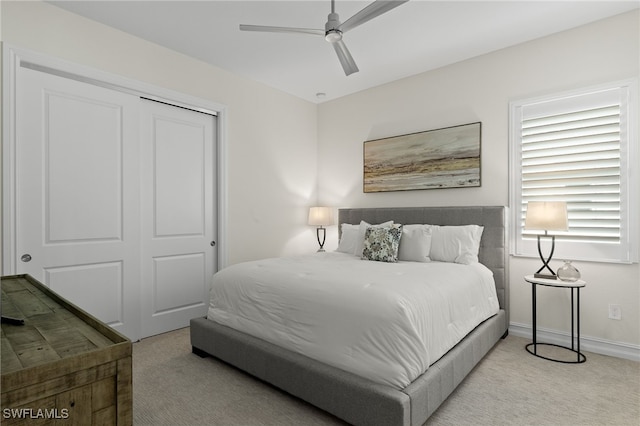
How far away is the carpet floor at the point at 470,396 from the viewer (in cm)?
193


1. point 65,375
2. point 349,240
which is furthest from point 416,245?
point 65,375

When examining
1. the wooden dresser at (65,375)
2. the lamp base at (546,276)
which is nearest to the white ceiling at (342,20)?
the lamp base at (546,276)

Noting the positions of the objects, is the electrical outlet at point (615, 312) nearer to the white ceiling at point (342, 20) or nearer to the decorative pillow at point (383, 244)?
the decorative pillow at point (383, 244)

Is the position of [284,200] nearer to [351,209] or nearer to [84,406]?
[351,209]

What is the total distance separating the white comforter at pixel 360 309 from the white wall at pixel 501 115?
0.89 meters

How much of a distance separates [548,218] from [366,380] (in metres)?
2.07

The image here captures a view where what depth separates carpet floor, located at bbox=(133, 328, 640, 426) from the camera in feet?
6.34

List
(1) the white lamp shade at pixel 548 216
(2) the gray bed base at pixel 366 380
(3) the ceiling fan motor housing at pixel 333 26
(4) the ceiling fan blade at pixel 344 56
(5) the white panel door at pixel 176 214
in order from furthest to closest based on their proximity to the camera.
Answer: (5) the white panel door at pixel 176 214 < (1) the white lamp shade at pixel 548 216 < (4) the ceiling fan blade at pixel 344 56 < (3) the ceiling fan motor housing at pixel 333 26 < (2) the gray bed base at pixel 366 380

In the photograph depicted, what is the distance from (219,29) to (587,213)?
3.60 m

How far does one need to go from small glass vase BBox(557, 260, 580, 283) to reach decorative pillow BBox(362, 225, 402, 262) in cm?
134

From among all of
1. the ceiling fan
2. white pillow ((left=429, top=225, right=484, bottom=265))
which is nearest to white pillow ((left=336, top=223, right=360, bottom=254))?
white pillow ((left=429, top=225, right=484, bottom=265))

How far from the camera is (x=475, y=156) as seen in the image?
355cm


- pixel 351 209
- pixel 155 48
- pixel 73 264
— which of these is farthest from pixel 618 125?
pixel 73 264

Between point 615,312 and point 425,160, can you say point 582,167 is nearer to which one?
point 615,312
